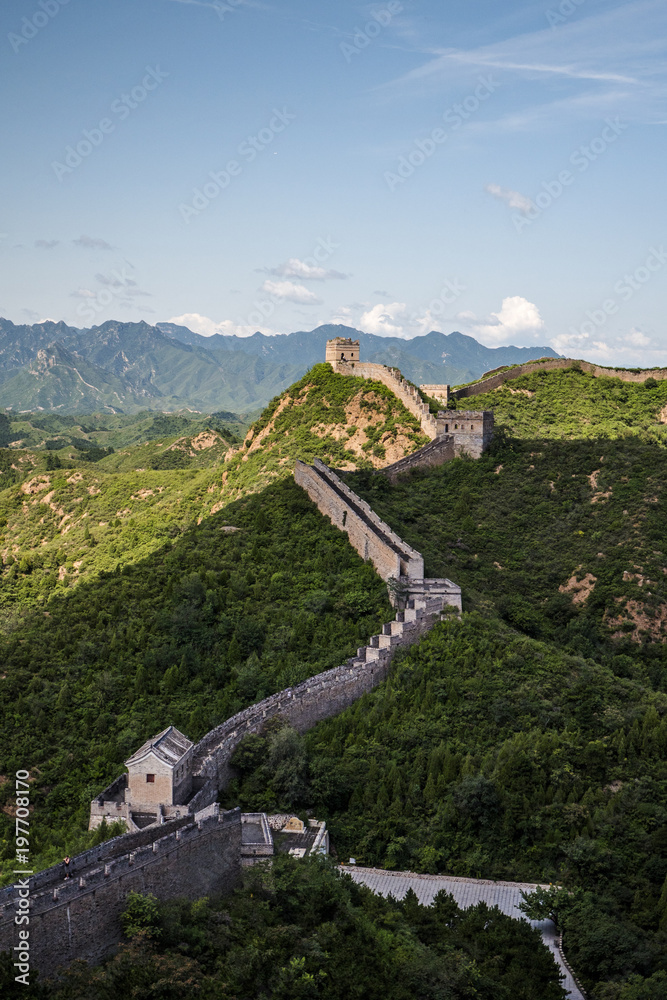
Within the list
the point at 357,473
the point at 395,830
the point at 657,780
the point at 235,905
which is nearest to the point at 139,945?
the point at 235,905

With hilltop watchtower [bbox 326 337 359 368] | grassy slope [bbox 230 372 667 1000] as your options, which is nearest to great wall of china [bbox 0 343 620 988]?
grassy slope [bbox 230 372 667 1000]

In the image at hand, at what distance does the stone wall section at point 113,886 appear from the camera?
55.9ft

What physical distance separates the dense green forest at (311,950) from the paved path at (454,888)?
103cm

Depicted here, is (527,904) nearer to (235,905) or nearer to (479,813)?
(479,813)

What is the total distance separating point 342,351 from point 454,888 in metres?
46.4

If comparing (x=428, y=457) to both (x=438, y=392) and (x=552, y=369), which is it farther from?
(x=552, y=369)

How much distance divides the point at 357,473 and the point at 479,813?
23539 millimetres

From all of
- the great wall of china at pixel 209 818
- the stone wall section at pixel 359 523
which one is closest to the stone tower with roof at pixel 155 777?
the great wall of china at pixel 209 818

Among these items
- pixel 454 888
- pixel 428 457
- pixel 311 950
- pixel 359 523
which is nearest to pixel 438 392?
pixel 428 457

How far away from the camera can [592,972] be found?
830 inches

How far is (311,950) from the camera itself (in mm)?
19234

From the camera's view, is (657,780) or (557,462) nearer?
(657,780)

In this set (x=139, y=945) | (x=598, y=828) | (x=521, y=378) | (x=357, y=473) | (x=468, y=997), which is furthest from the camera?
(x=521, y=378)

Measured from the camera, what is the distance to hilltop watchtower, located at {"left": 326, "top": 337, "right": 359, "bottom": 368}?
6581 cm
